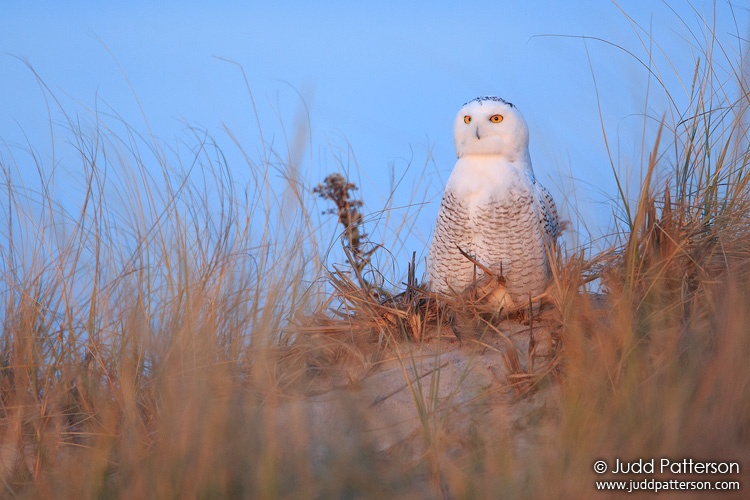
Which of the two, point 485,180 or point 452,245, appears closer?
point 485,180

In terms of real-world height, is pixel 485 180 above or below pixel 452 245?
above

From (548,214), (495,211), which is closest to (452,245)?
(495,211)

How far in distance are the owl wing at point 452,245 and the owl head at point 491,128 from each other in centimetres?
26

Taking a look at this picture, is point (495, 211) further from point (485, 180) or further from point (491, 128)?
point (491, 128)

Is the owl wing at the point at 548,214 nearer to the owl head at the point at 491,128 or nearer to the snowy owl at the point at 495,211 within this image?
the snowy owl at the point at 495,211

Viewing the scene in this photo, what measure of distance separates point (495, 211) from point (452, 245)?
30cm

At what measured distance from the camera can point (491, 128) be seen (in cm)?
362

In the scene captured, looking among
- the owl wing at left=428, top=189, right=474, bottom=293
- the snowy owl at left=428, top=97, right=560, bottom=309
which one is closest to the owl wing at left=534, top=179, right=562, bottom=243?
the snowy owl at left=428, top=97, right=560, bottom=309

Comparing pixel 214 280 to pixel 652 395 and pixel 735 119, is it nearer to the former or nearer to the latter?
pixel 652 395

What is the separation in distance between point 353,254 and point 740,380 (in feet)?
6.33

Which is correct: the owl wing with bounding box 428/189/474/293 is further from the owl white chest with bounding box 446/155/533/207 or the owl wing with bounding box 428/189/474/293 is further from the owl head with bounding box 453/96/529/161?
the owl head with bounding box 453/96/529/161

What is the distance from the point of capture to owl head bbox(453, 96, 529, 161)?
3623 mm

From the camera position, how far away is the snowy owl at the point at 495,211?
11.6ft

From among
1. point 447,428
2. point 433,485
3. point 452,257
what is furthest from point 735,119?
point 433,485
